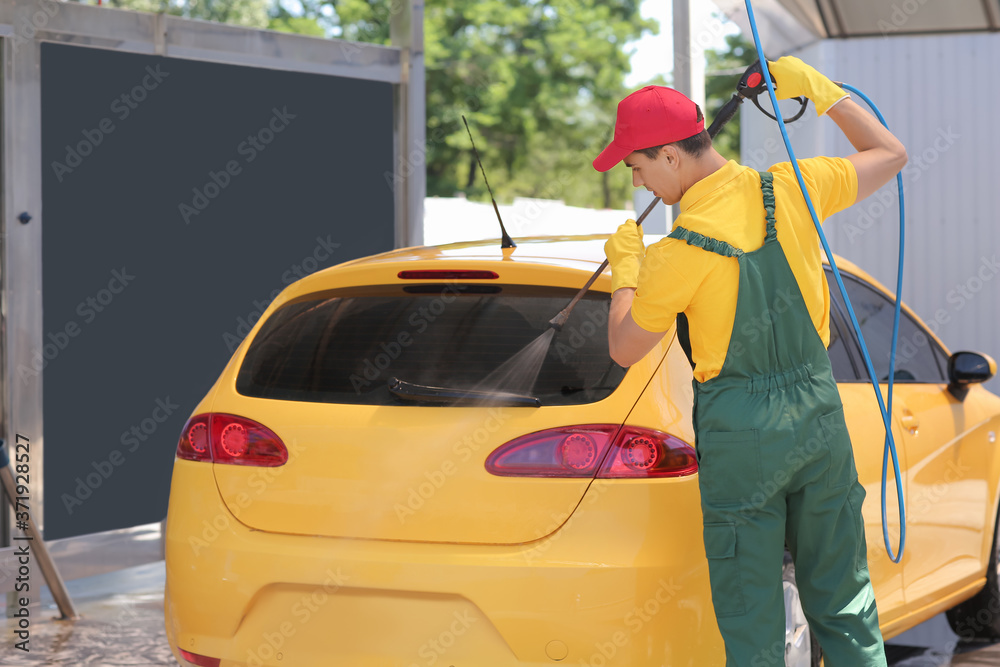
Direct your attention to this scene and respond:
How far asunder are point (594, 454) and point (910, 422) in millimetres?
1954

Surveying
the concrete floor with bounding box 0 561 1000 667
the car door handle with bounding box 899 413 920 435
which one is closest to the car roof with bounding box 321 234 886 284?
the car door handle with bounding box 899 413 920 435

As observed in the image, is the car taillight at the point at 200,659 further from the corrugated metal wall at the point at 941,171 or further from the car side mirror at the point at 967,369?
the corrugated metal wall at the point at 941,171

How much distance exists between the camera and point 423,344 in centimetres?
361

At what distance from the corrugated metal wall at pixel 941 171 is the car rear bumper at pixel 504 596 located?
7.05m

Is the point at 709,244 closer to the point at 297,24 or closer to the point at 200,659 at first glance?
the point at 200,659

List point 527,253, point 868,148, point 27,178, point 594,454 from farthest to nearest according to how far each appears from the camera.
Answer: point 27,178, point 527,253, point 868,148, point 594,454

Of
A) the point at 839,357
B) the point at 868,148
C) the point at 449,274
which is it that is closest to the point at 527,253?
the point at 449,274

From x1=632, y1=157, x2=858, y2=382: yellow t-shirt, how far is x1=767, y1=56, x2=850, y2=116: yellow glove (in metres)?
0.24

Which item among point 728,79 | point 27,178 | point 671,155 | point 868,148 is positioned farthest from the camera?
point 728,79

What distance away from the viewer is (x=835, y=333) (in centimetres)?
456

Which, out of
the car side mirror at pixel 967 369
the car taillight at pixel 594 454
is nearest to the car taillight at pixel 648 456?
the car taillight at pixel 594 454

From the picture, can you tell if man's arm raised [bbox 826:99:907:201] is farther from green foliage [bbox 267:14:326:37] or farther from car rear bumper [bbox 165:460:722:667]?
green foliage [bbox 267:14:326:37]

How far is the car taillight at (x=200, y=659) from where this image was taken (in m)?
3.59

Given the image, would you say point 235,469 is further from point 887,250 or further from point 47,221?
point 887,250
